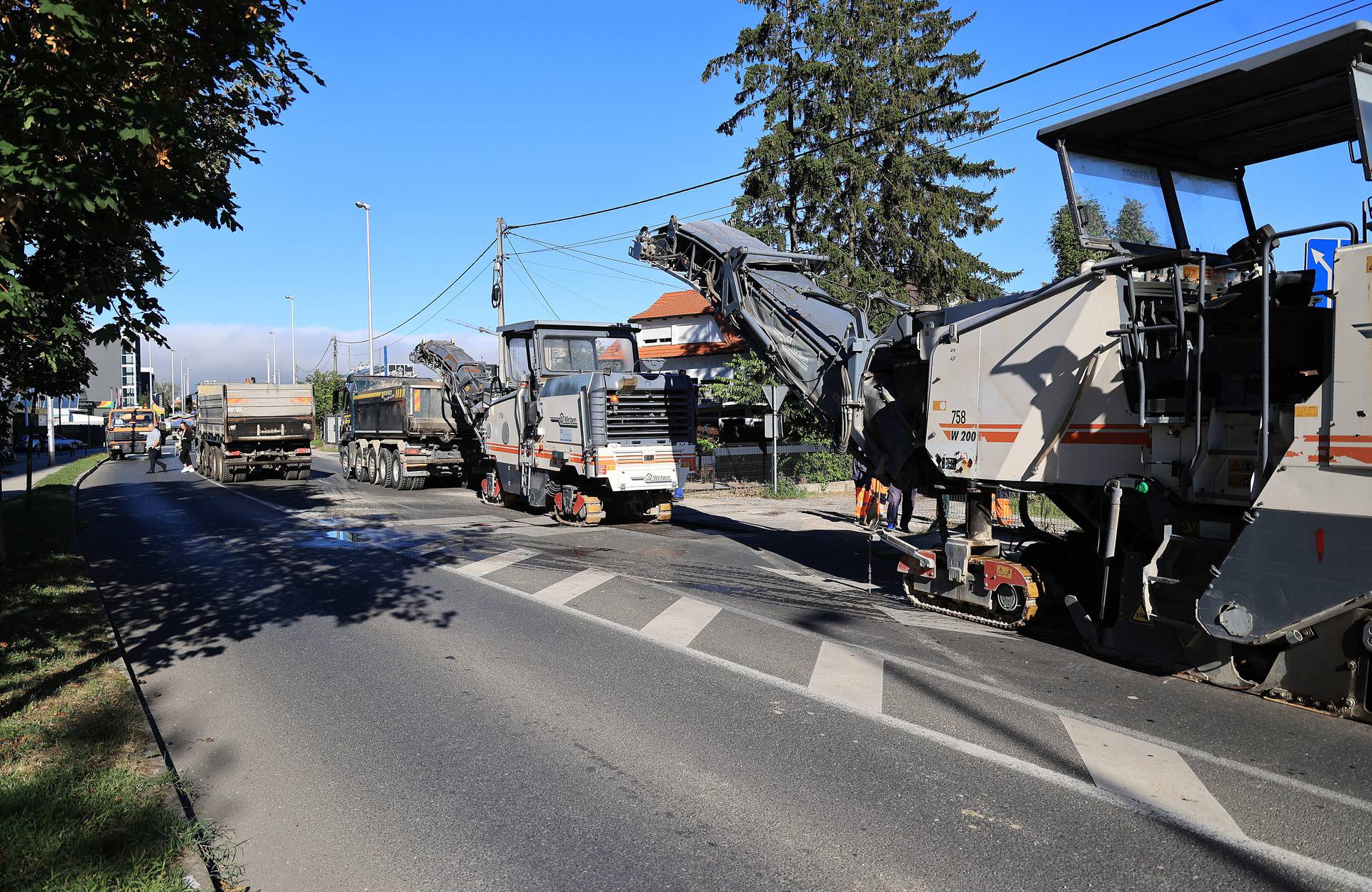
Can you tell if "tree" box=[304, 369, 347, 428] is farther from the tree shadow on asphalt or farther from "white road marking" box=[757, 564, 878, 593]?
"white road marking" box=[757, 564, 878, 593]

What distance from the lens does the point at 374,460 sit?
26.4 metres

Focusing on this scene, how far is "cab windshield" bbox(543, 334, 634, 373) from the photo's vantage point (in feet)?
55.9

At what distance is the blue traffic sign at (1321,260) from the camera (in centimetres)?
570

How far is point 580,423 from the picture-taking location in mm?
15289

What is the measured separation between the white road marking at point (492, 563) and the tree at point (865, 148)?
16180 millimetres

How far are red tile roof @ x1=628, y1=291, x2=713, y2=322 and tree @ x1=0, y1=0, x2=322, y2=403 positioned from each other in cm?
3626

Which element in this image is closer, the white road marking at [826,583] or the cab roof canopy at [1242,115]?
the cab roof canopy at [1242,115]

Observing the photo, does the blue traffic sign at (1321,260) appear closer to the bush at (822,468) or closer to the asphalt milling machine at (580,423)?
the asphalt milling machine at (580,423)

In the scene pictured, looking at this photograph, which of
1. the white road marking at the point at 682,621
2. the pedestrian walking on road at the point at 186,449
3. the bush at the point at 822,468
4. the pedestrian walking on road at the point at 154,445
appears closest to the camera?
the white road marking at the point at 682,621

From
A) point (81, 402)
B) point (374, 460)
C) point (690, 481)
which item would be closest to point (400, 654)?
point (690, 481)

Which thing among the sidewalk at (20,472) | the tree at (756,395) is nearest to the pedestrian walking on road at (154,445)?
the sidewalk at (20,472)

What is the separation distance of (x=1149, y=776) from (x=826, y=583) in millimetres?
5621

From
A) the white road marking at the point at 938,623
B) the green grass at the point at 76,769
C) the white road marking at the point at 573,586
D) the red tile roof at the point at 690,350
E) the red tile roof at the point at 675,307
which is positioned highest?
the red tile roof at the point at 675,307

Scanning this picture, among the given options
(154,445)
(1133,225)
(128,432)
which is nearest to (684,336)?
(154,445)
